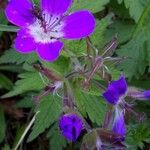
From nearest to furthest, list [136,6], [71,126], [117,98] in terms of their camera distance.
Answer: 1. [71,126]
2. [117,98]
3. [136,6]

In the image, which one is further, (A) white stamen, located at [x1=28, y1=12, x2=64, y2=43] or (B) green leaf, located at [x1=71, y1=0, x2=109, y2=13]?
(B) green leaf, located at [x1=71, y1=0, x2=109, y2=13]

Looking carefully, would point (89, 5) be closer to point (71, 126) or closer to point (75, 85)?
point (75, 85)

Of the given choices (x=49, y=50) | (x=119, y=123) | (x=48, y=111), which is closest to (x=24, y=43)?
(x=49, y=50)

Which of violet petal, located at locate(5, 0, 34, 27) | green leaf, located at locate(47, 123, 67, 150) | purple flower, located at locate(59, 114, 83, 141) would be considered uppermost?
violet petal, located at locate(5, 0, 34, 27)

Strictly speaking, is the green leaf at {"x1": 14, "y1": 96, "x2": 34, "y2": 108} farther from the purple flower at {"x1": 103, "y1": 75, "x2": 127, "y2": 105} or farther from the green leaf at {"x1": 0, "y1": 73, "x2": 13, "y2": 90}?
the purple flower at {"x1": 103, "y1": 75, "x2": 127, "y2": 105}

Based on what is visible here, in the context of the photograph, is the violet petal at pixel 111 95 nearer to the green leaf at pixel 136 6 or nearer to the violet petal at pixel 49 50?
the violet petal at pixel 49 50

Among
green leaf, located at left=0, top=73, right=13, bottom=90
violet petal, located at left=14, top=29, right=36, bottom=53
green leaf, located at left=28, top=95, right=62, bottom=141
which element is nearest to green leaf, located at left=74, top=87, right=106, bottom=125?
green leaf, located at left=28, top=95, right=62, bottom=141

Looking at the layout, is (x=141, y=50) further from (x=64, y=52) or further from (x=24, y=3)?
(x=24, y=3)

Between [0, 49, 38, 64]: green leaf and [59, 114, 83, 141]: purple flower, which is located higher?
[0, 49, 38, 64]: green leaf
